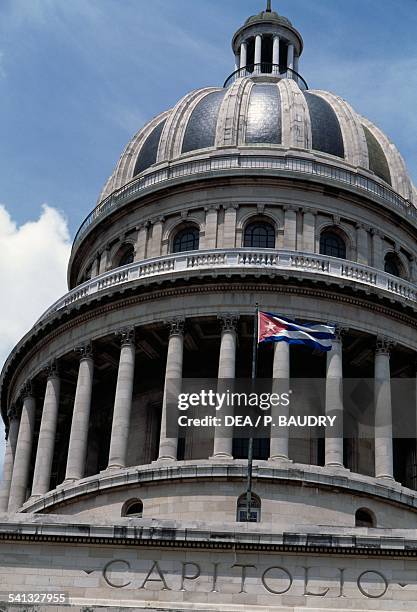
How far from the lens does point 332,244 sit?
213 ft

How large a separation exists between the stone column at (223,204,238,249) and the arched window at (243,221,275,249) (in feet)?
2.44

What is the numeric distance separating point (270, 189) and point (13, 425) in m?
17.4

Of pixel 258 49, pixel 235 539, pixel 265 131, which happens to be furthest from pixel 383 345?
pixel 258 49

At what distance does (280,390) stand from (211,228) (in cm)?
1181

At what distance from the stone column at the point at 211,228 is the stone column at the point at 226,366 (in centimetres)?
710

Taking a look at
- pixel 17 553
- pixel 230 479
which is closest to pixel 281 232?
pixel 230 479

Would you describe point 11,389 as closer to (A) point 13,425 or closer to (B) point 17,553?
(A) point 13,425

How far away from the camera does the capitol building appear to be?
37844 mm

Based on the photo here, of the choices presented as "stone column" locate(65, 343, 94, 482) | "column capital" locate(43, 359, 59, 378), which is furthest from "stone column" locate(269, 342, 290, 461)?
"column capital" locate(43, 359, 59, 378)

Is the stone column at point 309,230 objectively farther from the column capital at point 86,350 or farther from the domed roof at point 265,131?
the column capital at point 86,350

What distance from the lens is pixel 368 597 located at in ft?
122

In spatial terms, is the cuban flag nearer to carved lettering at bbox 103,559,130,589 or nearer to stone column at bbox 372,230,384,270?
carved lettering at bbox 103,559,130,589

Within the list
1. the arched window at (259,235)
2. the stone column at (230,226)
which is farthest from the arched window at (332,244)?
the stone column at (230,226)

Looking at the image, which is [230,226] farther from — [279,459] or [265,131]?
[279,459]
